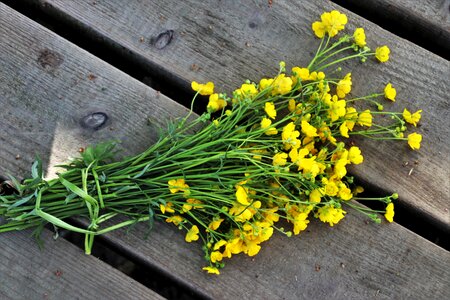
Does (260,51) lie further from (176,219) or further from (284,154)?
(176,219)

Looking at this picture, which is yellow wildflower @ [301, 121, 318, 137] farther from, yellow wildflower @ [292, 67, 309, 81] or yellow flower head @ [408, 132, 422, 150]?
yellow flower head @ [408, 132, 422, 150]

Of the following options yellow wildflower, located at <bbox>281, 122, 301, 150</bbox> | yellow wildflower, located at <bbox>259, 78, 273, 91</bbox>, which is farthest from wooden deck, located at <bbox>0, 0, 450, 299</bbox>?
yellow wildflower, located at <bbox>281, 122, 301, 150</bbox>

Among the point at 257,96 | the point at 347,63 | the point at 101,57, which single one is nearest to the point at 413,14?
the point at 347,63

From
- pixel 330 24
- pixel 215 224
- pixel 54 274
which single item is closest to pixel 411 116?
pixel 330 24

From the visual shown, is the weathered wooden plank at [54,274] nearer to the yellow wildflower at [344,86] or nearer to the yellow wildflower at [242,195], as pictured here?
the yellow wildflower at [242,195]

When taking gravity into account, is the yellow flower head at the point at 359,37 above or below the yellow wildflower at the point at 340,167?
above

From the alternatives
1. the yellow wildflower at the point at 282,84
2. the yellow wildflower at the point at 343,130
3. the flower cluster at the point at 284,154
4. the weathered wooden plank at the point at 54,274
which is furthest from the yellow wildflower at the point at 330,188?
the weathered wooden plank at the point at 54,274
